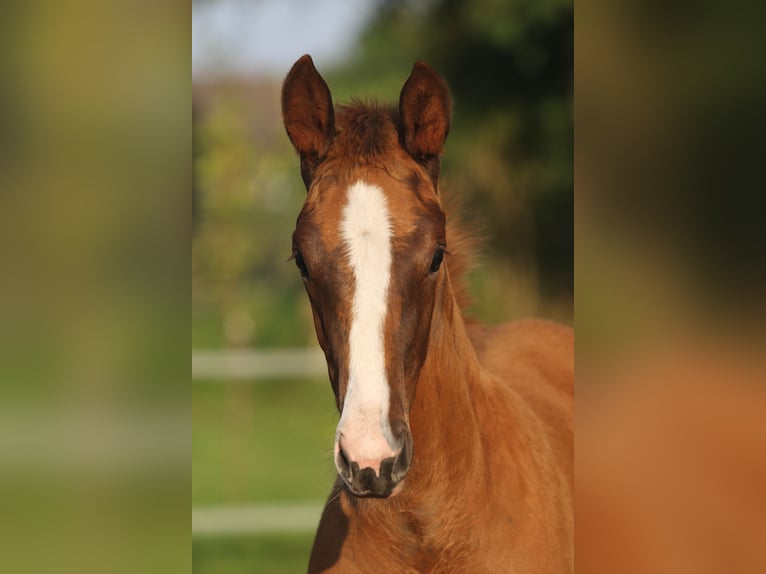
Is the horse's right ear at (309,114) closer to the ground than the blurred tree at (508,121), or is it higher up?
closer to the ground

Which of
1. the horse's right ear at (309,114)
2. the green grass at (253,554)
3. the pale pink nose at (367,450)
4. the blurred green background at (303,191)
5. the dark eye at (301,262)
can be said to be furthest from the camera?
the blurred green background at (303,191)

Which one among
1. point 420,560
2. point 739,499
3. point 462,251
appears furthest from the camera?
point 462,251

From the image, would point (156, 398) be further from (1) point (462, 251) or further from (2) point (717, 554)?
(1) point (462, 251)

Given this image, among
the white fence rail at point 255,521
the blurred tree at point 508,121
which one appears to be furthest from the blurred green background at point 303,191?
the white fence rail at point 255,521

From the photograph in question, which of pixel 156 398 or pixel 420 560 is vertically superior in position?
pixel 156 398

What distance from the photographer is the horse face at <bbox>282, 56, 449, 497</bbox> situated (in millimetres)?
1820

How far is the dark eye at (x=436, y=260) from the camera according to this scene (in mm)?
2104

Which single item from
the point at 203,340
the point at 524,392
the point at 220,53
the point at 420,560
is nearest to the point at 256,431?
the point at 203,340

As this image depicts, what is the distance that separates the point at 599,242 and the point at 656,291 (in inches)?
2.8

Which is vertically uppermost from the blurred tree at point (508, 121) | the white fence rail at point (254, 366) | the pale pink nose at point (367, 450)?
the blurred tree at point (508, 121)

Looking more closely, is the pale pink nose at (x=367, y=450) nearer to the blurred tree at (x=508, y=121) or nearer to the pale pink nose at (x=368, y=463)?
the pale pink nose at (x=368, y=463)

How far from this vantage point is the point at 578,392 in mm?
839

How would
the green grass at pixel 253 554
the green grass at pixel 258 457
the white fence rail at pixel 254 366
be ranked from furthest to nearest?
the white fence rail at pixel 254 366 → the green grass at pixel 258 457 → the green grass at pixel 253 554

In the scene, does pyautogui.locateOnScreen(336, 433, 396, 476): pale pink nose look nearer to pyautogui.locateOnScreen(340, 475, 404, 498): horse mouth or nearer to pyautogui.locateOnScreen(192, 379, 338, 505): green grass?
pyautogui.locateOnScreen(340, 475, 404, 498): horse mouth
